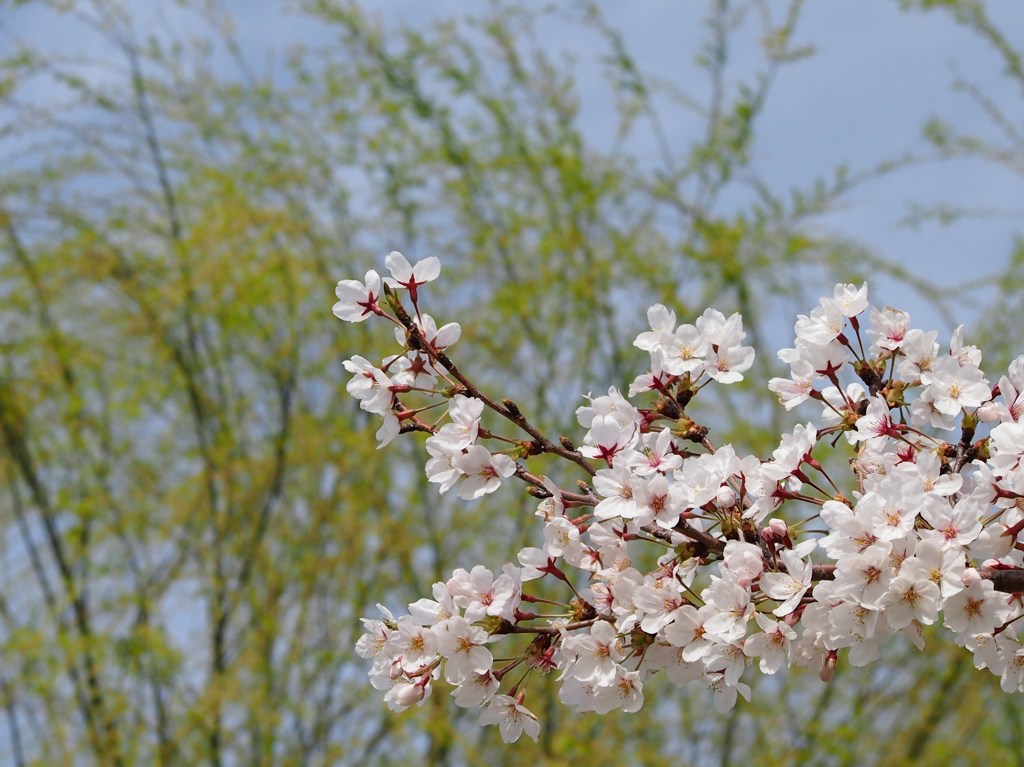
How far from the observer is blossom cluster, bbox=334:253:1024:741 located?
0.94 meters

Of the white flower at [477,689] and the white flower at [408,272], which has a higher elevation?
the white flower at [408,272]

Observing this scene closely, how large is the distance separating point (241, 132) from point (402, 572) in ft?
7.03

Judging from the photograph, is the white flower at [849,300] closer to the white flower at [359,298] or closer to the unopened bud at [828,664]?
the unopened bud at [828,664]

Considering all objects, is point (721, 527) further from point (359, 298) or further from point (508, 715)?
point (359, 298)

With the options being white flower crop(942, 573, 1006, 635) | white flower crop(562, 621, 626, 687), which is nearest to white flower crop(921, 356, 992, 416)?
white flower crop(942, 573, 1006, 635)

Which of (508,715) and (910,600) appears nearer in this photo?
(910,600)

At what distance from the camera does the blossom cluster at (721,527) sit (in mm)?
939

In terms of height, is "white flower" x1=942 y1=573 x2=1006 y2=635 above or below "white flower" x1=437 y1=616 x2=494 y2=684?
above

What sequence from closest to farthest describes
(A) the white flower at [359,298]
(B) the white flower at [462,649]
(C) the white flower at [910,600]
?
(C) the white flower at [910,600] < (B) the white flower at [462,649] < (A) the white flower at [359,298]

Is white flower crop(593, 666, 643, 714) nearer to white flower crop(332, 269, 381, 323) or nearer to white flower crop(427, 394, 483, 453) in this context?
white flower crop(427, 394, 483, 453)

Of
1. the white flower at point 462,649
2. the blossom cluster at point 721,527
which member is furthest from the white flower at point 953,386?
the white flower at point 462,649

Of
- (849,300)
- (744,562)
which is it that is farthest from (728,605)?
(849,300)

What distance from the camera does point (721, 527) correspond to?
1.04m

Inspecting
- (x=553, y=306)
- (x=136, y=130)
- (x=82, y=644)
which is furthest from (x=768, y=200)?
(x=82, y=644)
